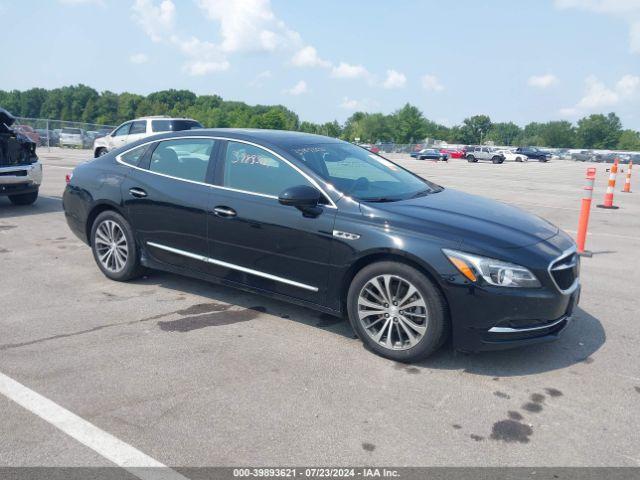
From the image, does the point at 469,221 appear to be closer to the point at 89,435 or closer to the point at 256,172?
the point at 256,172

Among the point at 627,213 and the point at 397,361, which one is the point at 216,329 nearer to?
the point at 397,361

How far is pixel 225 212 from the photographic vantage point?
4832 mm

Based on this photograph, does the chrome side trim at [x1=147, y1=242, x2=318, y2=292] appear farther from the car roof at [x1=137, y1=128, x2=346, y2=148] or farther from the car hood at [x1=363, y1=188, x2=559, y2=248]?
the car roof at [x1=137, y1=128, x2=346, y2=148]

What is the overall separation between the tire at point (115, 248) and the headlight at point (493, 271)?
10.7ft

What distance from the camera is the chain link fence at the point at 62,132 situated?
33.0 metres

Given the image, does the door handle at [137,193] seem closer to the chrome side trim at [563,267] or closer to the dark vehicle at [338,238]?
the dark vehicle at [338,238]

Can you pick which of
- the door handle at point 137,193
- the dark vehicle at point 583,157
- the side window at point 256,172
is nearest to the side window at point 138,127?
the door handle at point 137,193

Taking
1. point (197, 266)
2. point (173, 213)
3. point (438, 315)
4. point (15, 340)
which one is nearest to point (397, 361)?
point (438, 315)

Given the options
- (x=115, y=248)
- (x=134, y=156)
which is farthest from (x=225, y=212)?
(x=115, y=248)

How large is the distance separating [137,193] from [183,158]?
1.90 ft

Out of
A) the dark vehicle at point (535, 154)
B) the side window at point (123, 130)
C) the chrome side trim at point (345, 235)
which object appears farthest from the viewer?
the dark vehicle at point (535, 154)

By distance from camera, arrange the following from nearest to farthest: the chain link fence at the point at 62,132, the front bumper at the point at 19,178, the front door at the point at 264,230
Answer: the front door at the point at 264,230
the front bumper at the point at 19,178
the chain link fence at the point at 62,132

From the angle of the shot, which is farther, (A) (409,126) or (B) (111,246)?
(A) (409,126)

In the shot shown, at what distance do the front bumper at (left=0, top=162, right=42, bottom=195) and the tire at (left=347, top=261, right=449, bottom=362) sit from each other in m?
7.80
